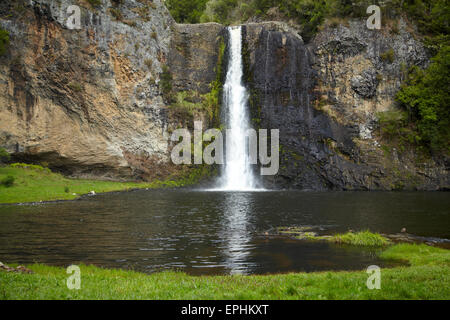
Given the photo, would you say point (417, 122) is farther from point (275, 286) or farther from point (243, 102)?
point (275, 286)

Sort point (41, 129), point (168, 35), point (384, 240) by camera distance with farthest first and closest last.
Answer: point (168, 35)
point (41, 129)
point (384, 240)

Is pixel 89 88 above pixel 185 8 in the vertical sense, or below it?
below

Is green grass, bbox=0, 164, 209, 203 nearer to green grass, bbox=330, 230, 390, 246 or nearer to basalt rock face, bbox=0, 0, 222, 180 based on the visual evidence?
basalt rock face, bbox=0, 0, 222, 180

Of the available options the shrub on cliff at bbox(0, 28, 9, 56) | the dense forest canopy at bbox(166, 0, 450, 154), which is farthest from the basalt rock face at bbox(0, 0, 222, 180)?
the dense forest canopy at bbox(166, 0, 450, 154)

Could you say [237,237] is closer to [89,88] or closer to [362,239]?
[362,239]

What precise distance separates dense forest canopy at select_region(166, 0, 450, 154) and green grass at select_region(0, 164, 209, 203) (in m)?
33.2

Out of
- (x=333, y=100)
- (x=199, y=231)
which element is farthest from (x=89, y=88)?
(x=199, y=231)

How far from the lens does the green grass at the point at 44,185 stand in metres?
32.0

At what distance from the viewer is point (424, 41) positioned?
183ft

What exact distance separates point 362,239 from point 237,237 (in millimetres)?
5923

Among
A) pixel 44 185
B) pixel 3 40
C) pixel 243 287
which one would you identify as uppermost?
pixel 3 40
